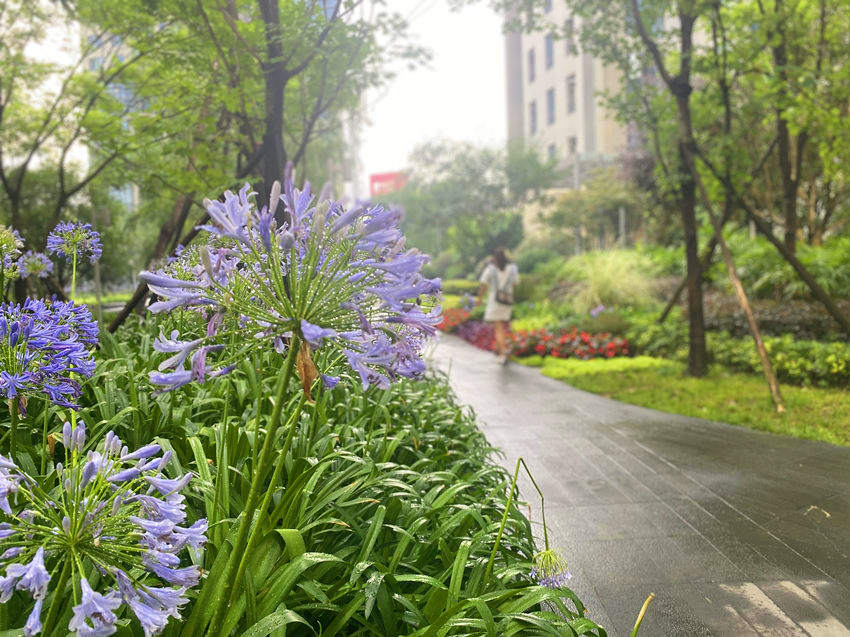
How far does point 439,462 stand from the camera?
3.72m

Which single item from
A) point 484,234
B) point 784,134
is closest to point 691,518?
point 784,134

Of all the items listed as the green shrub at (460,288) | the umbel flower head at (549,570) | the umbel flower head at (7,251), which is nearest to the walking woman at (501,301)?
the umbel flower head at (549,570)

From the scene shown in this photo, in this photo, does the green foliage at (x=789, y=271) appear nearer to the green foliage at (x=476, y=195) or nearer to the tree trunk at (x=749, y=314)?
the tree trunk at (x=749, y=314)

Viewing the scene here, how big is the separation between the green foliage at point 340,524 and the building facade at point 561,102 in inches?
957

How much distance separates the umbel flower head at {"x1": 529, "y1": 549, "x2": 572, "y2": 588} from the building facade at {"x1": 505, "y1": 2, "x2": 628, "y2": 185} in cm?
2503

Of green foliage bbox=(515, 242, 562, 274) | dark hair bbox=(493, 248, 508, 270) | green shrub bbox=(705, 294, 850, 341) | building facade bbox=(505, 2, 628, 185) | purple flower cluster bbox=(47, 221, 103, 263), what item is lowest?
green shrub bbox=(705, 294, 850, 341)

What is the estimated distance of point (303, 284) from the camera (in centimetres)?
133

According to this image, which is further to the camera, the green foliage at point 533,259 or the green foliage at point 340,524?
the green foliage at point 533,259

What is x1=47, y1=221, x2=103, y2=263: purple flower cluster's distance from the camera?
3.16m

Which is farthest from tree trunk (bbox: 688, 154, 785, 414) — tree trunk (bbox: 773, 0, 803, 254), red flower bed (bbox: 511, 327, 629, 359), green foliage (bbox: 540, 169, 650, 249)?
green foliage (bbox: 540, 169, 650, 249)

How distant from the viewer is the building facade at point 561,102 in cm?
3132

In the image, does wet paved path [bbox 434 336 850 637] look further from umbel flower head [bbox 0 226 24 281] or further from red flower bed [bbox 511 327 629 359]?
red flower bed [bbox 511 327 629 359]

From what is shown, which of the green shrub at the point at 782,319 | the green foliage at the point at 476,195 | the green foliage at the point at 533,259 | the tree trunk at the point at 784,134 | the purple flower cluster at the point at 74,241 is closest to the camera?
the purple flower cluster at the point at 74,241

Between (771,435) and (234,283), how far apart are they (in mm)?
5510
